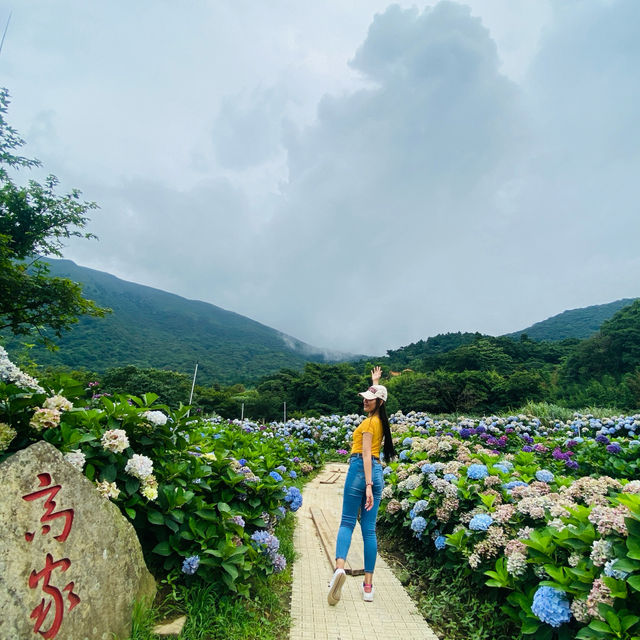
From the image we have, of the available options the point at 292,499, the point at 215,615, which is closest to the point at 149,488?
the point at 215,615

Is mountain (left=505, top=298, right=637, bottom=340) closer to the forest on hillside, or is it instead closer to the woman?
the forest on hillside

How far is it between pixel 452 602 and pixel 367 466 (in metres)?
1.19

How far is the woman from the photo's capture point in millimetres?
2992

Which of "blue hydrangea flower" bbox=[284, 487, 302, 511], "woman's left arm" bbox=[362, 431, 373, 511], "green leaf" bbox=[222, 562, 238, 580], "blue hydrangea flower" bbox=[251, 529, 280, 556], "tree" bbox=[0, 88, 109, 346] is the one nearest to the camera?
"green leaf" bbox=[222, 562, 238, 580]

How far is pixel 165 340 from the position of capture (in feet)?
264

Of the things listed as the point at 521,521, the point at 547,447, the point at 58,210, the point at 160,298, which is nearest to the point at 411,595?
the point at 521,521

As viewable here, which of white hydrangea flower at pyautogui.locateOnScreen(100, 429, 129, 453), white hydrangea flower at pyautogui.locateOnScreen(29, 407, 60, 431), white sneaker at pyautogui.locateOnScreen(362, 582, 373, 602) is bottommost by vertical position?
white sneaker at pyautogui.locateOnScreen(362, 582, 373, 602)

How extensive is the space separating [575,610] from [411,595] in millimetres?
1678

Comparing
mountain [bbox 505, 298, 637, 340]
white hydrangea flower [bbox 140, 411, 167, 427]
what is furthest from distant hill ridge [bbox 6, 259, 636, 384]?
white hydrangea flower [bbox 140, 411, 167, 427]

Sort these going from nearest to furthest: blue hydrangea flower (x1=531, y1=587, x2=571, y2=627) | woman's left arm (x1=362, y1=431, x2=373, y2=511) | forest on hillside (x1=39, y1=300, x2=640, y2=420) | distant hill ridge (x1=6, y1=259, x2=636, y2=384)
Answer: blue hydrangea flower (x1=531, y1=587, x2=571, y2=627) < woman's left arm (x1=362, y1=431, x2=373, y2=511) < forest on hillside (x1=39, y1=300, x2=640, y2=420) < distant hill ridge (x1=6, y1=259, x2=636, y2=384)

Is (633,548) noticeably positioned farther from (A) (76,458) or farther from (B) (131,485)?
(A) (76,458)

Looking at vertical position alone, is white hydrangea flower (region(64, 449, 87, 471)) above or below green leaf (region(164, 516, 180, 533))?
above

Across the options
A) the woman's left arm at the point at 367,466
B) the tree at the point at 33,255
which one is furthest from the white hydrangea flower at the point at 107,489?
the tree at the point at 33,255

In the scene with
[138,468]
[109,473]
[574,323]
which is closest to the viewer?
[109,473]
